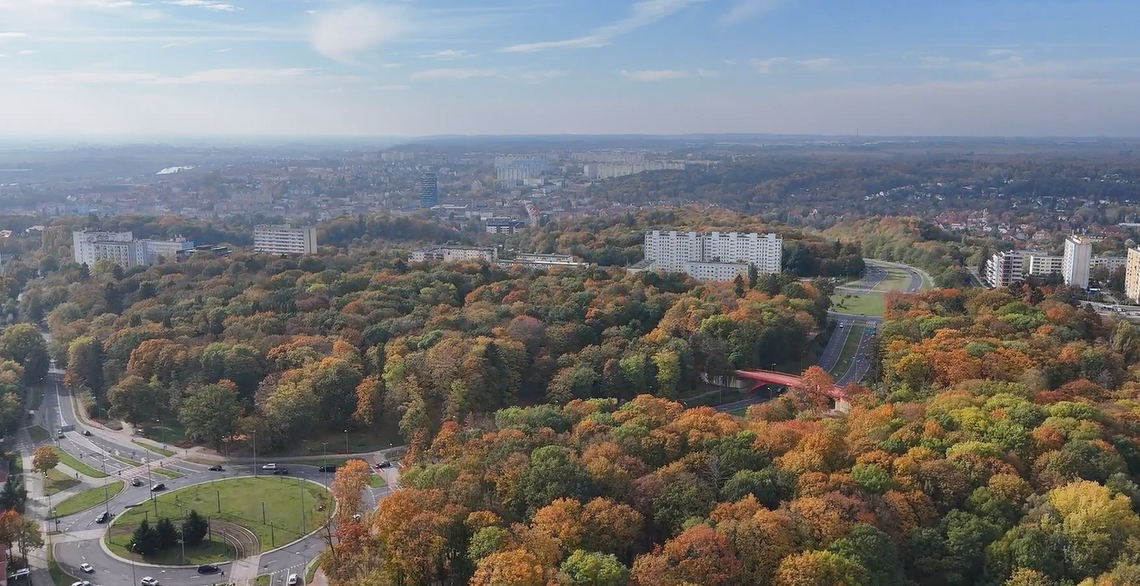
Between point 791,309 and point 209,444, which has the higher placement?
point 791,309

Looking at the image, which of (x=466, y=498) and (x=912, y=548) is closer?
(x=912, y=548)

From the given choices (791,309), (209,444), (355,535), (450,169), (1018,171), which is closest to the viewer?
(355,535)

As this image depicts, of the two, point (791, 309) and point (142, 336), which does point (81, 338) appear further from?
point (791, 309)

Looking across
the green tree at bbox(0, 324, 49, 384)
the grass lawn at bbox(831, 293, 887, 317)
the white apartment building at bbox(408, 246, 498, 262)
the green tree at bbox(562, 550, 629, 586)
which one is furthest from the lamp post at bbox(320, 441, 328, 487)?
the white apartment building at bbox(408, 246, 498, 262)

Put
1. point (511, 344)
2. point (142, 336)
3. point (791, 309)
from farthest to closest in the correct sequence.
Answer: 1. point (791, 309)
2. point (142, 336)
3. point (511, 344)

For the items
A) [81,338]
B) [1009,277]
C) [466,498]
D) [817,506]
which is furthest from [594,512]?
[1009,277]

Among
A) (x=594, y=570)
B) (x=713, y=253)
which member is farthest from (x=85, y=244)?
(x=594, y=570)

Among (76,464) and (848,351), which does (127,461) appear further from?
(848,351)
